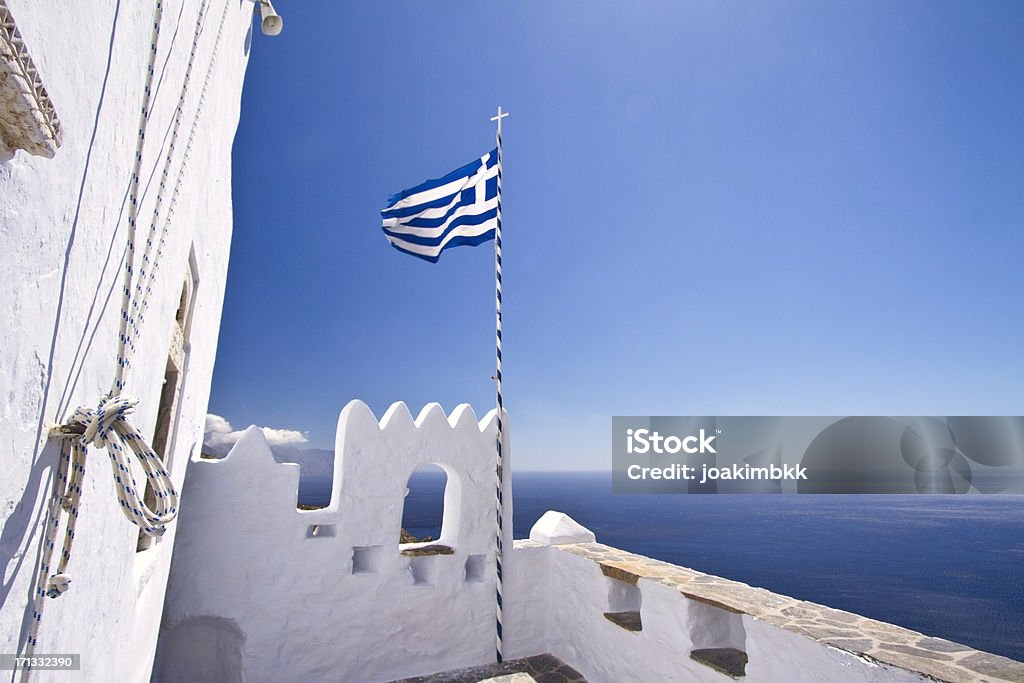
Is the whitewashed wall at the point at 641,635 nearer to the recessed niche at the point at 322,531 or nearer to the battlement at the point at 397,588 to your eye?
the battlement at the point at 397,588

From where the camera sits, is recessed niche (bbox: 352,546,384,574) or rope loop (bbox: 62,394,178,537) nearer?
rope loop (bbox: 62,394,178,537)

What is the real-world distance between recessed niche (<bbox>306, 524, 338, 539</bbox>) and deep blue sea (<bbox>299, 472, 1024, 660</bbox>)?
1280 inches

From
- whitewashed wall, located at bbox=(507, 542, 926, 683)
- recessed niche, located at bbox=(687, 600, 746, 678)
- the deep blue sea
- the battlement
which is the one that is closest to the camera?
whitewashed wall, located at bbox=(507, 542, 926, 683)

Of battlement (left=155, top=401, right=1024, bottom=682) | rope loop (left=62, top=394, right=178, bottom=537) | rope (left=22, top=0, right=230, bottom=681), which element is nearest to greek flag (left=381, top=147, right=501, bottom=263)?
battlement (left=155, top=401, right=1024, bottom=682)

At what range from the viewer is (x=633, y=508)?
7719 cm

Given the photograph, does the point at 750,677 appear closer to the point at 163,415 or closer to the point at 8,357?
the point at 8,357

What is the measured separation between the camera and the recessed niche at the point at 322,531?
14.9 feet

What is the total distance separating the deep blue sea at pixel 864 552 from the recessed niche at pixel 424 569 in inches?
1242

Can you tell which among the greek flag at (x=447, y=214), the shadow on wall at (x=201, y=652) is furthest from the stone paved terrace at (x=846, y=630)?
the greek flag at (x=447, y=214)

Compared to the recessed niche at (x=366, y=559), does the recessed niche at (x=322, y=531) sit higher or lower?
higher

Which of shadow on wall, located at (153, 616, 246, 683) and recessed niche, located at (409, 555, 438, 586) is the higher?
recessed niche, located at (409, 555, 438, 586)

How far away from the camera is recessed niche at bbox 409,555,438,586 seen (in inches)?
194

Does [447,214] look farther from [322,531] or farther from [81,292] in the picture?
[81,292]

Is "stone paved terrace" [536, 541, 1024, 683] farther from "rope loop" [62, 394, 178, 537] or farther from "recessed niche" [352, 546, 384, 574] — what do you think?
"rope loop" [62, 394, 178, 537]
